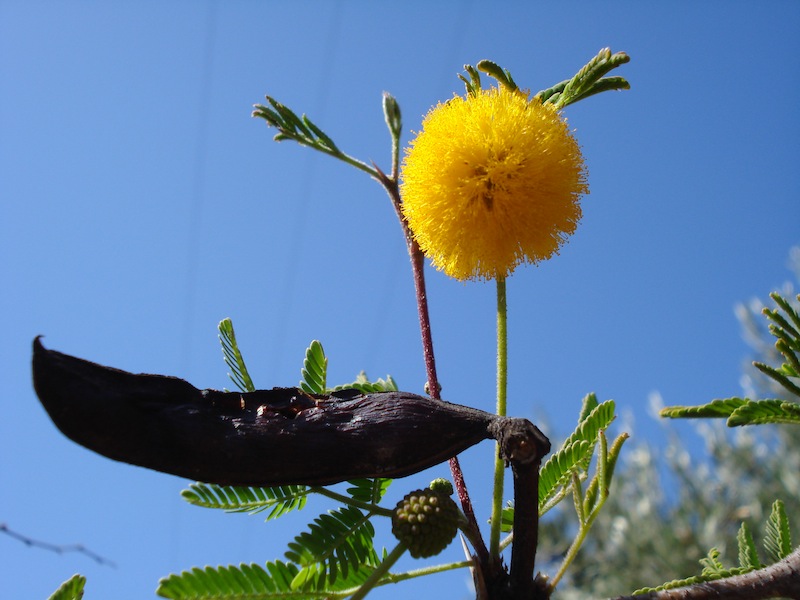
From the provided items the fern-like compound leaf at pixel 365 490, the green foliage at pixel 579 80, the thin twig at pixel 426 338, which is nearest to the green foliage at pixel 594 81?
the green foliage at pixel 579 80

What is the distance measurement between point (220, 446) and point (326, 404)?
212 millimetres

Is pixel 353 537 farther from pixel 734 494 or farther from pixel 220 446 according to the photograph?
pixel 734 494

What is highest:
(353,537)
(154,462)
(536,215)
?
(536,215)

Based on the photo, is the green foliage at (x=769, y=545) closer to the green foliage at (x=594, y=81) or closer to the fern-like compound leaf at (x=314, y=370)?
the fern-like compound leaf at (x=314, y=370)

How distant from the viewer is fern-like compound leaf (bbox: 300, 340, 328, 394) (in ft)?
6.03

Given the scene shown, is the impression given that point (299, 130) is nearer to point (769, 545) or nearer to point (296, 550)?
point (296, 550)

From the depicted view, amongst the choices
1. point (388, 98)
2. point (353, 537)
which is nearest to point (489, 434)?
point (353, 537)

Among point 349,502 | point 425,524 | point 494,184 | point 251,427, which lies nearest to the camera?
point 251,427

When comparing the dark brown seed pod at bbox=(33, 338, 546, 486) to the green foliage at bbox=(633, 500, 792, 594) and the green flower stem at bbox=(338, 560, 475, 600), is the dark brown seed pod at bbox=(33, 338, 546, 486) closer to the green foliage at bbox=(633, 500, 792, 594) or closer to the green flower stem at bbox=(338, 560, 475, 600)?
the green flower stem at bbox=(338, 560, 475, 600)

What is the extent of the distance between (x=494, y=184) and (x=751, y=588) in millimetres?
1042

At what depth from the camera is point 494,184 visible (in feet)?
5.85

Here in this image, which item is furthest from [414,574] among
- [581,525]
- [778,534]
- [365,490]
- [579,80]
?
[579,80]

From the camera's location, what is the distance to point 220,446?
1.22m

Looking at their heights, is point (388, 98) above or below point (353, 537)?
above
